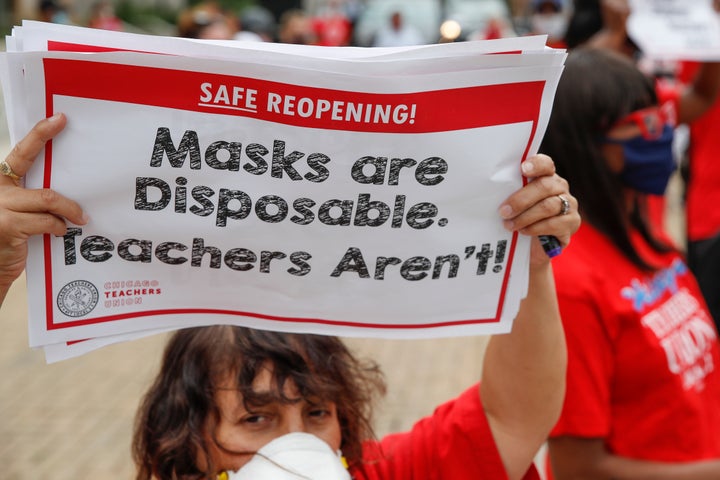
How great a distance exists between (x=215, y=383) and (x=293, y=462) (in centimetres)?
28

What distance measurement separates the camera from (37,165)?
1.45 m

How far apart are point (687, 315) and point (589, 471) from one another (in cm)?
49

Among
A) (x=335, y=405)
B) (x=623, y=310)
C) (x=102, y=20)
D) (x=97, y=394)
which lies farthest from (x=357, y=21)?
(x=335, y=405)

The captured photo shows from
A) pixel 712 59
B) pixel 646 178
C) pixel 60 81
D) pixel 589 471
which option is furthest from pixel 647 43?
pixel 60 81

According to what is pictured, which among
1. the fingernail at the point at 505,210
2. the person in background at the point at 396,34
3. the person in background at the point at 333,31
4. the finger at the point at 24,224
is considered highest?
the fingernail at the point at 505,210

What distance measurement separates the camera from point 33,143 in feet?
4.63

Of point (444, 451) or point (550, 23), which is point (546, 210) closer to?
point (444, 451)

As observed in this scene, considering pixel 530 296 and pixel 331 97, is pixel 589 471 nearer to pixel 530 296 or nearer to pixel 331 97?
pixel 530 296

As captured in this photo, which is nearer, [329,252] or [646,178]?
[329,252]

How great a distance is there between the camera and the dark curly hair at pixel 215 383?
1.85 meters

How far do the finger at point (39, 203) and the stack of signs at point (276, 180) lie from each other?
27 mm

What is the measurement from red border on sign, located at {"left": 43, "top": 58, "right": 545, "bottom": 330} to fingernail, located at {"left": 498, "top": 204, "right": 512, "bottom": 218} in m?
0.10

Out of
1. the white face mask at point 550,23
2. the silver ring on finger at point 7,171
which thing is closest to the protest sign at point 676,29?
the silver ring on finger at point 7,171

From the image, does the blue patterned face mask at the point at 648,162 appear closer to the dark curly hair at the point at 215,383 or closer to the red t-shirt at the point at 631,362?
the red t-shirt at the point at 631,362
